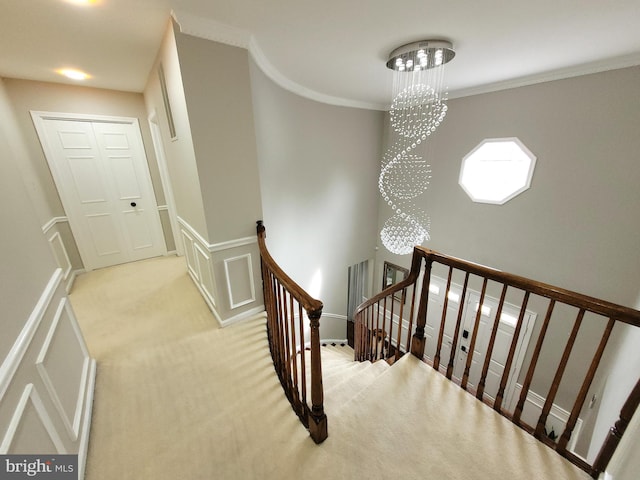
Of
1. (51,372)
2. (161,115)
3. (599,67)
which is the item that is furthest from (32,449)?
(599,67)

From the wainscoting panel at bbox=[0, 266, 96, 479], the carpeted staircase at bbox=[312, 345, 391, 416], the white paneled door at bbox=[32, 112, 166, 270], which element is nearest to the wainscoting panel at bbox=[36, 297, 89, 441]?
the wainscoting panel at bbox=[0, 266, 96, 479]

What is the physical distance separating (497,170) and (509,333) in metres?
2.37

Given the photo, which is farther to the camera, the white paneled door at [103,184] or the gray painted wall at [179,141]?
the white paneled door at [103,184]

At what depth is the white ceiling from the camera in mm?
1537

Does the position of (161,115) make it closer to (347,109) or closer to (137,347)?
(137,347)

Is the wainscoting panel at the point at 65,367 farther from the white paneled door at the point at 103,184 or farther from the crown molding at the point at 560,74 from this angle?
the crown molding at the point at 560,74

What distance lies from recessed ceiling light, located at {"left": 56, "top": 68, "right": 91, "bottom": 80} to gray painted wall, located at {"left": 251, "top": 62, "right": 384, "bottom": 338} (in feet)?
6.42

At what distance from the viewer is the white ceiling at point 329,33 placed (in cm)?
154

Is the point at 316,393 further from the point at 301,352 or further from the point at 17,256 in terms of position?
the point at 17,256

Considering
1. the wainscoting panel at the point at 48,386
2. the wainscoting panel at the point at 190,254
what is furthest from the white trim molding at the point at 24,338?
the wainscoting panel at the point at 190,254

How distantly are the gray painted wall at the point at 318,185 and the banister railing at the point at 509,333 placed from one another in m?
1.26

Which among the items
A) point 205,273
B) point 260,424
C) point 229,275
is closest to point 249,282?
point 229,275

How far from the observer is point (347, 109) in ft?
13.2

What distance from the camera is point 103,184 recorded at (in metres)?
3.37
